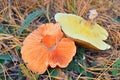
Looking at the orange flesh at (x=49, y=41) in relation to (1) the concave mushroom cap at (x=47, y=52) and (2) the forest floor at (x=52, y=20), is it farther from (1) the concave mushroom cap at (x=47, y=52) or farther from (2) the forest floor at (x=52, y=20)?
(2) the forest floor at (x=52, y=20)

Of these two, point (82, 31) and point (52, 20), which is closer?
point (82, 31)

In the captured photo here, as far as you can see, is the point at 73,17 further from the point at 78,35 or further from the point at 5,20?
the point at 5,20

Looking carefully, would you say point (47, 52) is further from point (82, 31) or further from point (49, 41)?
point (82, 31)

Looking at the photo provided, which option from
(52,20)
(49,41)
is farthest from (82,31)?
(52,20)

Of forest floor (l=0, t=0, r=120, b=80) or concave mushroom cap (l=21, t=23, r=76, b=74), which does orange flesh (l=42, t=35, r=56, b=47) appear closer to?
concave mushroom cap (l=21, t=23, r=76, b=74)

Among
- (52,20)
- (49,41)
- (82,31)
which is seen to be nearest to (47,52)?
(49,41)

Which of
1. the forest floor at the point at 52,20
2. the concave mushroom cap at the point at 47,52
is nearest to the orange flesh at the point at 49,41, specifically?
the concave mushroom cap at the point at 47,52

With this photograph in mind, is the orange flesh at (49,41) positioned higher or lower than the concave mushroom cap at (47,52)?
higher
